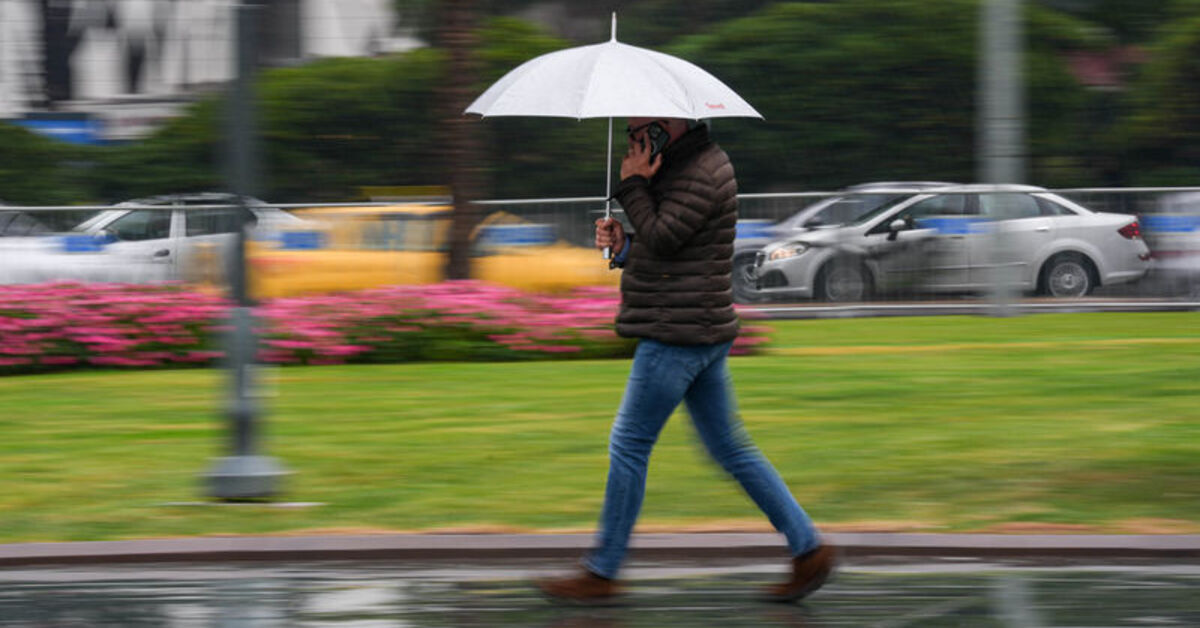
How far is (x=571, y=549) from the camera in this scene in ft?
21.7

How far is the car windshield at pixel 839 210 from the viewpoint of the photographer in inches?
659

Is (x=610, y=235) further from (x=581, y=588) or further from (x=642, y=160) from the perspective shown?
(x=581, y=588)

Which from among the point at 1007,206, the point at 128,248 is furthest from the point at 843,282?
the point at 128,248

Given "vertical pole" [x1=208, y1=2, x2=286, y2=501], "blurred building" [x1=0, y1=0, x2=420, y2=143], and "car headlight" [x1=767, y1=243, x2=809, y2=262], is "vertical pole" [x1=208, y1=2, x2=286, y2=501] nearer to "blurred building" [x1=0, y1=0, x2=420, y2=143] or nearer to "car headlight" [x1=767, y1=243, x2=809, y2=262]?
"car headlight" [x1=767, y1=243, x2=809, y2=262]

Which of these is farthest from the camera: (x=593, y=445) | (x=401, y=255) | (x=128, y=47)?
(x=128, y=47)

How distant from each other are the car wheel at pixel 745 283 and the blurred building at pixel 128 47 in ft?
56.3

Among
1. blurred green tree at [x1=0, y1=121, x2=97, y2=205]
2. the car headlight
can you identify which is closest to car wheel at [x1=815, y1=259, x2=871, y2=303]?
the car headlight

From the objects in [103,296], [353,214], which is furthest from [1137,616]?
[353,214]

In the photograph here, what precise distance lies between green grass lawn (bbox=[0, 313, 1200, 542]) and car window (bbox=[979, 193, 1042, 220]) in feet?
11.6

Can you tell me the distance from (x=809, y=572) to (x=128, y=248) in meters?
10.2

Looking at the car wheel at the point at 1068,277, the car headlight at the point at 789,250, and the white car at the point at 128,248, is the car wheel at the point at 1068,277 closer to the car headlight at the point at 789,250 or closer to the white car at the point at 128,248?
the car headlight at the point at 789,250

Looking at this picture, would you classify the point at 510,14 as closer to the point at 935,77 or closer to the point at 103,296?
the point at 935,77

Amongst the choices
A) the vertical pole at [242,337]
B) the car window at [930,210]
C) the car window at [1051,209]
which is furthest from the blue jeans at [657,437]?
the car window at [1051,209]

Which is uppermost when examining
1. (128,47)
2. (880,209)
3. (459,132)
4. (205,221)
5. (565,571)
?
(128,47)
